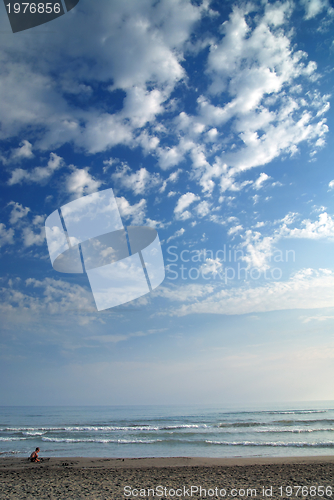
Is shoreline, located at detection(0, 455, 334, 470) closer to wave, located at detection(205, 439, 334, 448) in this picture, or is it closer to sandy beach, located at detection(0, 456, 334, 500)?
sandy beach, located at detection(0, 456, 334, 500)

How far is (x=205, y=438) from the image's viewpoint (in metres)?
17.5

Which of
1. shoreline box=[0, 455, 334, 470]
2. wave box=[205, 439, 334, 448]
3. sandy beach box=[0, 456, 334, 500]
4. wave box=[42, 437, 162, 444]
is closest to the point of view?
sandy beach box=[0, 456, 334, 500]

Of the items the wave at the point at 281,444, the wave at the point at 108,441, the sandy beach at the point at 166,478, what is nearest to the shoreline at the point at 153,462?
the sandy beach at the point at 166,478

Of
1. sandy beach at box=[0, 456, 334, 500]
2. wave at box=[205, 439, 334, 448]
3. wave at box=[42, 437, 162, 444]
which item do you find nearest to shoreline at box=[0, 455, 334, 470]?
sandy beach at box=[0, 456, 334, 500]

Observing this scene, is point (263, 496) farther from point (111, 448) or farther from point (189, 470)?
point (111, 448)

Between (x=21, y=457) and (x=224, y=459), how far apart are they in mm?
10092

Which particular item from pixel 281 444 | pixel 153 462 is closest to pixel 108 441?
pixel 153 462

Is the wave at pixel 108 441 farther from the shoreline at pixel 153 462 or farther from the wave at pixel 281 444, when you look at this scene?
the shoreline at pixel 153 462

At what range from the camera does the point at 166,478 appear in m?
8.95

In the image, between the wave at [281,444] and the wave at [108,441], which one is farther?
the wave at [108,441]

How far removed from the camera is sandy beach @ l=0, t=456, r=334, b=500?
739 cm

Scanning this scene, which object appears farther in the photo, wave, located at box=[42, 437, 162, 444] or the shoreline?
wave, located at box=[42, 437, 162, 444]

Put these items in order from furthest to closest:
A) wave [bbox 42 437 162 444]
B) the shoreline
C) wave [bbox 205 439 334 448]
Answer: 1. wave [bbox 42 437 162 444]
2. wave [bbox 205 439 334 448]
3. the shoreline

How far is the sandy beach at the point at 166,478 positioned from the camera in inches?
291
